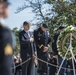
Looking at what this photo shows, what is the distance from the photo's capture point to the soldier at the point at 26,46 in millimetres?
10854

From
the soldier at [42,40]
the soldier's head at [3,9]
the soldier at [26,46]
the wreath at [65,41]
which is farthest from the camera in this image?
the wreath at [65,41]

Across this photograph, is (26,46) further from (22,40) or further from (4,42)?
(4,42)

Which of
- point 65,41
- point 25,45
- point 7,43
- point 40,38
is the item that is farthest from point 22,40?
point 7,43

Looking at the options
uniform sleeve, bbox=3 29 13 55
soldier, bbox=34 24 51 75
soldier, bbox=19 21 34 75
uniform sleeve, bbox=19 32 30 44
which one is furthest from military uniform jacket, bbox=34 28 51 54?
uniform sleeve, bbox=3 29 13 55

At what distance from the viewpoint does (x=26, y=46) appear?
11102 millimetres

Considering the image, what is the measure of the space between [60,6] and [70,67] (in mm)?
14792

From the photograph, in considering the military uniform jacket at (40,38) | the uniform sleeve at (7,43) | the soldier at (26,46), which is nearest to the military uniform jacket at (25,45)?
the soldier at (26,46)

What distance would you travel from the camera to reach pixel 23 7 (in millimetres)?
27688

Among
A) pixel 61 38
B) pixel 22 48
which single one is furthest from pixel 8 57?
pixel 61 38

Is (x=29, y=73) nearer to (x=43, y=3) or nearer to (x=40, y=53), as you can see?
(x=40, y=53)

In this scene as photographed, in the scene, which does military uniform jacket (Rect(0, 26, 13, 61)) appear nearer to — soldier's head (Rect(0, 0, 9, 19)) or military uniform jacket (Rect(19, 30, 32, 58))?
soldier's head (Rect(0, 0, 9, 19))

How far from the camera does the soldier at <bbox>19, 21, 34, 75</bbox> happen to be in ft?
35.6

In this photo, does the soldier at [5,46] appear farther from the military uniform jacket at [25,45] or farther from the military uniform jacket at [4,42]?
the military uniform jacket at [25,45]

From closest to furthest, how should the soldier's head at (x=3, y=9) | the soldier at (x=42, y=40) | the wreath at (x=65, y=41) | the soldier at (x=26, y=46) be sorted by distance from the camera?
1. the soldier's head at (x=3, y=9)
2. the soldier at (x=26, y=46)
3. the soldier at (x=42, y=40)
4. the wreath at (x=65, y=41)
